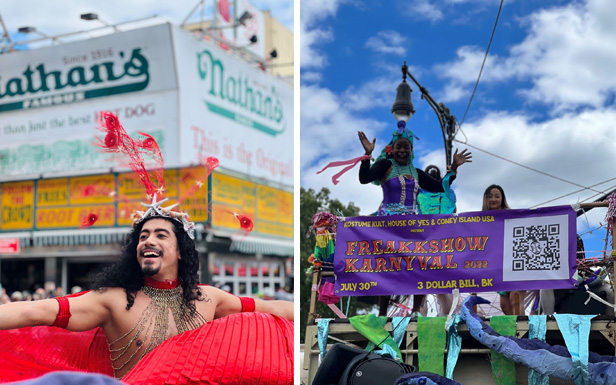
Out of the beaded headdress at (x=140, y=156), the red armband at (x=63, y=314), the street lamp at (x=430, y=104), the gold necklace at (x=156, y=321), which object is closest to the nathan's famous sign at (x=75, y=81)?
the street lamp at (x=430, y=104)

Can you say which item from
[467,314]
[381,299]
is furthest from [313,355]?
[467,314]

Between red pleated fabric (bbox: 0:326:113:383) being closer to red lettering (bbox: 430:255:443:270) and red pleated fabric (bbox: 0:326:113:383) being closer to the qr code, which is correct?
red lettering (bbox: 430:255:443:270)

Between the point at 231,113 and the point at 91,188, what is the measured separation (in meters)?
3.45

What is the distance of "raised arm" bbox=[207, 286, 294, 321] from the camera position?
3393 mm

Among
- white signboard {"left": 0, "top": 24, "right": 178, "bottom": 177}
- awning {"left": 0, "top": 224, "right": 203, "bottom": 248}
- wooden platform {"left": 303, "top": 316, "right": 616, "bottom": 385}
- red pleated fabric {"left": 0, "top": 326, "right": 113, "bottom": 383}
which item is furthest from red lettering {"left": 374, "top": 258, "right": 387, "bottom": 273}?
awning {"left": 0, "top": 224, "right": 203, "bottom": 248}

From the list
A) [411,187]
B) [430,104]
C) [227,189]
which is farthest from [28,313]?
[227,189]

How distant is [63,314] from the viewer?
2982 millimetres

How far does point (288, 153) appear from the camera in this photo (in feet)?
61.8

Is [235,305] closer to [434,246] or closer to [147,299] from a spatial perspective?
[147,299]

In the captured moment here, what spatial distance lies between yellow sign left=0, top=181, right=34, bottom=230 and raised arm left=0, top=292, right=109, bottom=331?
533 inches

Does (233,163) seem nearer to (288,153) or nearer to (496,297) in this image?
(288,153)

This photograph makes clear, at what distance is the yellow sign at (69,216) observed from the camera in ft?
48.4

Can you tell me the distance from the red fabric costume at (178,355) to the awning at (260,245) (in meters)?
11.1

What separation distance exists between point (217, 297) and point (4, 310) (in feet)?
3.03
